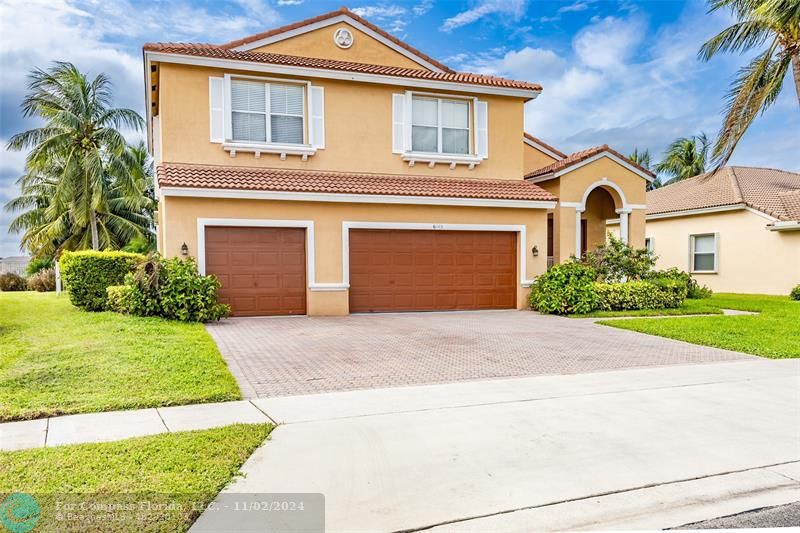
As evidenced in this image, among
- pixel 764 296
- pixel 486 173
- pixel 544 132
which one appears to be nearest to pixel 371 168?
pixel 486 173

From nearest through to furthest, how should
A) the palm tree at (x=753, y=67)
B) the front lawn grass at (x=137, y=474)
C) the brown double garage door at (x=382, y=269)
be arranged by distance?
1. the front lawn grass at (x=137, y=474)
2. the brown double garage door at (x=382, y=269)
3. the palm tree at (x=753, y=67)

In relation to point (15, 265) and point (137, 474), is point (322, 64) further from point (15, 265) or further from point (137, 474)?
point (15, 265)

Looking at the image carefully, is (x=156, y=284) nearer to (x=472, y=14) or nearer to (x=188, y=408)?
(x=188, y=408)

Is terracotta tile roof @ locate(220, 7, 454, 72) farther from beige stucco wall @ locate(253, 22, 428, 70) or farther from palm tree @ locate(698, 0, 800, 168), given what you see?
palm tree @ locate(698, 0, 800, 168)

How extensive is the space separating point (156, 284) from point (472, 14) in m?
13.0

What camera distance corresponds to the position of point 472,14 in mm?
18234

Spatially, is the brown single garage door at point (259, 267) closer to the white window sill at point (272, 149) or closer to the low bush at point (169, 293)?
the low bush at point (169, 293)

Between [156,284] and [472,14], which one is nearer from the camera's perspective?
[156,284]

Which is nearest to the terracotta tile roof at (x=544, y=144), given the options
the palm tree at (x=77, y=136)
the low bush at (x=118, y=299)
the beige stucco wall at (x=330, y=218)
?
the beige stucco wall at (x=330, y=218)

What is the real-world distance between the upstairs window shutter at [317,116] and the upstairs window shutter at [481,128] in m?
4.73

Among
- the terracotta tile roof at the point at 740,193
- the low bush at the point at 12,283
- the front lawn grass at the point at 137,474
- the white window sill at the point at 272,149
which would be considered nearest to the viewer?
the front lawn grass at the point at 137,474

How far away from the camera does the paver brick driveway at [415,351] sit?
7.70m

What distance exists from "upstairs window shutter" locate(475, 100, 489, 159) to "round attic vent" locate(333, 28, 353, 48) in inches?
173

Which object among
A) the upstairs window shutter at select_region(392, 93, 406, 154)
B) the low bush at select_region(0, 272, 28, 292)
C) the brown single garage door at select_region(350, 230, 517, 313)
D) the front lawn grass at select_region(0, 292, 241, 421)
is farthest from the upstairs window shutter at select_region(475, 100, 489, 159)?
the low bush at select_region(0, 272, 28, 292)
